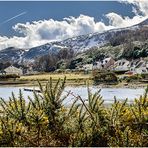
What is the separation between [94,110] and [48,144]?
40.6 inches

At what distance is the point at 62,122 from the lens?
274 inches

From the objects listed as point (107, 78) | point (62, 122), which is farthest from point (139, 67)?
point (62, 122)

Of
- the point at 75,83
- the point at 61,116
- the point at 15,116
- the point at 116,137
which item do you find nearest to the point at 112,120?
the point at 116,137

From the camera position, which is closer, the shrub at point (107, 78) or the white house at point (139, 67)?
the shrub at point (107, 78)

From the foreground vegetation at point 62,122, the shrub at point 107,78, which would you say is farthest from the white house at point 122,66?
the foreground vegetation at point 62,122

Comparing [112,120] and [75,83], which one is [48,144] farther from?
[75,83]

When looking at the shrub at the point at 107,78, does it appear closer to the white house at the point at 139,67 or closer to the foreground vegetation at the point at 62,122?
the white house at the point at 139,67

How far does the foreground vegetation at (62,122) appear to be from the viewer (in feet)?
20.6

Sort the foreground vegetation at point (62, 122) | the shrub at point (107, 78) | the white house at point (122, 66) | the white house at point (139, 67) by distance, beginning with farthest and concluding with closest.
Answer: the white house at point (122, 66), the white house at point (139, 67), the shrub at point (107, 78), the foreground vegetation at point (62, 122)

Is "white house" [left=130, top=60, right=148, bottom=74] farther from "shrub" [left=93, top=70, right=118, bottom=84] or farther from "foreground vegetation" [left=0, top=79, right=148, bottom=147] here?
"foreground vegetation" [left=0, top=79, right=148, bottom=147]

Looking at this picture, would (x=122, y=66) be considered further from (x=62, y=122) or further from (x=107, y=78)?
(x=62, y=122)

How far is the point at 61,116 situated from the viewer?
23.0ft

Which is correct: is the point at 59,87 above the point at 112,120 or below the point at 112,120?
above

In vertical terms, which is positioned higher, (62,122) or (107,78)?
(62,122)
